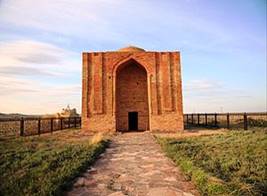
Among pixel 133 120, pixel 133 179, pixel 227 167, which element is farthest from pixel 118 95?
pixel 133 179

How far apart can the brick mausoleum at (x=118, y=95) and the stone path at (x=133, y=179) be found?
10254 millimetres

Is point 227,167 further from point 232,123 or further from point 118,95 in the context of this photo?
point 232,123

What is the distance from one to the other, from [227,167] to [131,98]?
549 inches

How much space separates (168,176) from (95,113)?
42.4 ft

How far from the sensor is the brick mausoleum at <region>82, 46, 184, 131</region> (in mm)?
18172

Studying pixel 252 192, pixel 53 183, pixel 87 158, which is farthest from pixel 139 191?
→ pixel 87 158

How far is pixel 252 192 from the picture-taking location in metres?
4.58

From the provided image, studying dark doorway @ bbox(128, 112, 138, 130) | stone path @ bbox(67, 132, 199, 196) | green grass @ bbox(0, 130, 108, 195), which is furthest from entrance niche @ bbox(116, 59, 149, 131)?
stone path @ bbox(67, 132, 199, 196)

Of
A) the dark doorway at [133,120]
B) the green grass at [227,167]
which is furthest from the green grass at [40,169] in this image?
the dark doorway at [133,120]

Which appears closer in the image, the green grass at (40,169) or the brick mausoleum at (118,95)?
the green grass at (40,169)

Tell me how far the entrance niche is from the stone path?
12080 mm

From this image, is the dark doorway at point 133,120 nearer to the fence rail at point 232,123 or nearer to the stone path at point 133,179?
the fence rail at point 232,123

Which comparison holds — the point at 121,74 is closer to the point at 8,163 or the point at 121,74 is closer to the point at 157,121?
the point at 157,121

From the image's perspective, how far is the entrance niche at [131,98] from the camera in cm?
2012
